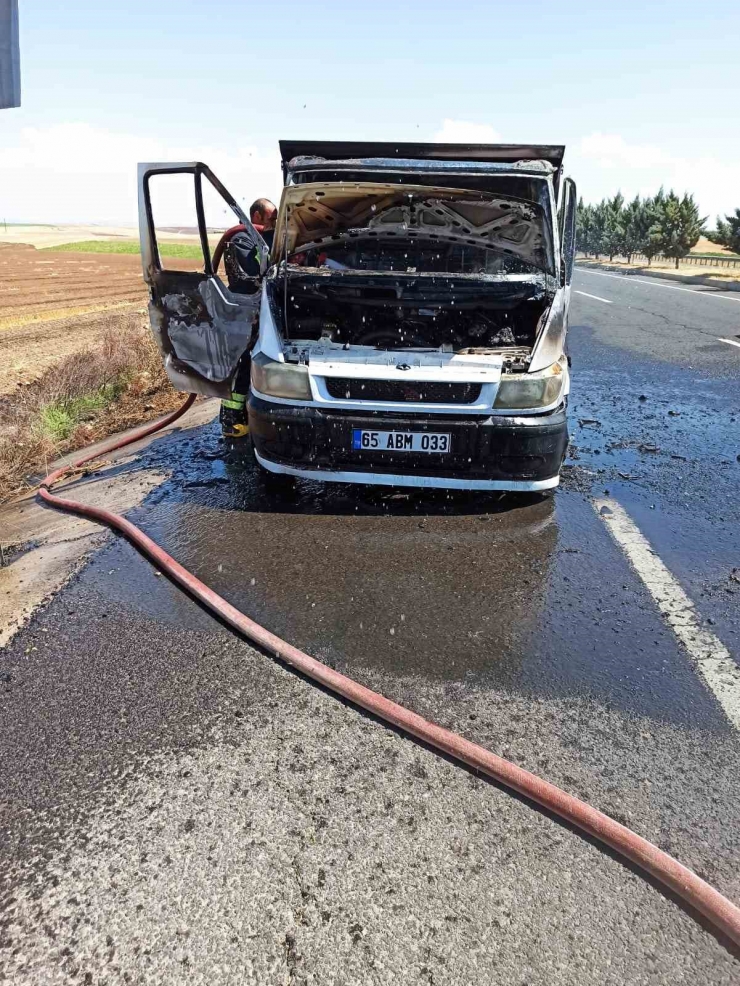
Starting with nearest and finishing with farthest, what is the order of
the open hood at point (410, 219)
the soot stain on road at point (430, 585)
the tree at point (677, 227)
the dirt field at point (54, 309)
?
the soot stain on road at point (430, 585) < the open hood at point (410, 219) < the dirt field at point (54, 309) < the tree at point (677, 227)

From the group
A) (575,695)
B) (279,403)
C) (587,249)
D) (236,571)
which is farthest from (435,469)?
(587,249)

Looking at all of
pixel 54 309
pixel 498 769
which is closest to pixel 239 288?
pixel 498 769

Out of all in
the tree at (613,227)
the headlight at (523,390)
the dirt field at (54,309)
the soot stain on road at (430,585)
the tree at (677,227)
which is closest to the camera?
the soot stain on road at (430,585)

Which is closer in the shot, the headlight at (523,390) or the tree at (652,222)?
the headlight at (523,390)

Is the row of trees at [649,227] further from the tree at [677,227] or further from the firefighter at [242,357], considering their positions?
the firefighter at [242,357]

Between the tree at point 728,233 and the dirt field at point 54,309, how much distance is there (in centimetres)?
3061

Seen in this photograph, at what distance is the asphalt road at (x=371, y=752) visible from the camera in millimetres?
1660

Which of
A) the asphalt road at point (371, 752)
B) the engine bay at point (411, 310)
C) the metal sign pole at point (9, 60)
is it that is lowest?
the asphalt road at point (371, 752)

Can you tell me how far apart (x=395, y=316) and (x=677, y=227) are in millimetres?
56514

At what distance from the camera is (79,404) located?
23.4ft

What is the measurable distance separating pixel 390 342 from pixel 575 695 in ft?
9.99

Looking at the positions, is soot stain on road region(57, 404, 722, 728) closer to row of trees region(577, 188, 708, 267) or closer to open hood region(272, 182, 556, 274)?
open hood region(272, 182, 556, 274)

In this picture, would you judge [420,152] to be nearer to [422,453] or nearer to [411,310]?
[411,310]

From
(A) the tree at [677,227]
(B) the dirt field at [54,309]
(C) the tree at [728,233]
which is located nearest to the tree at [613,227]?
(A) the tree at [677,227]
